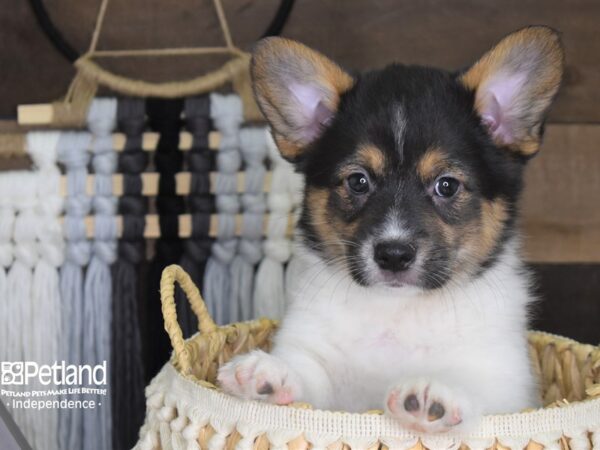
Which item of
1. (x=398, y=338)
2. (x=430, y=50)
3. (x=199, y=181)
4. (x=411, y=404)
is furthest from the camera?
(x=430, y=50)

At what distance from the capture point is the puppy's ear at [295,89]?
2219 millimetres

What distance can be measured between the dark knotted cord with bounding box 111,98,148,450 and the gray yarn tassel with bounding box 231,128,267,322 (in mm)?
342

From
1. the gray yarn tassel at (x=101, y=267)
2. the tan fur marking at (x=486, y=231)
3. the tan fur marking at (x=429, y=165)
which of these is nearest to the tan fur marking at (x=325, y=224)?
the tan fur marking at (x=429, y=165)

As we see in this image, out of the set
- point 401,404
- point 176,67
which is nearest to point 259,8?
point 176,67

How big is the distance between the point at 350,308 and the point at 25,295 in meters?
1.25

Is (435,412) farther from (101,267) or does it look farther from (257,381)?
(101,267)

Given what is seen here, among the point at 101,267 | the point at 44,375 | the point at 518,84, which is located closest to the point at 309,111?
the point at 518,84

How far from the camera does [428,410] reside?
5.44 feet

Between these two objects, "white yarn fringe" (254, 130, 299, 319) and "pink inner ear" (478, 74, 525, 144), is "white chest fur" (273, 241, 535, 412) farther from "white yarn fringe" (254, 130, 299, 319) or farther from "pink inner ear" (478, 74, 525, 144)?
"white yarn fringe" (254, 130, 299, 319)

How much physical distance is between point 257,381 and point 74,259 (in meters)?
1.29

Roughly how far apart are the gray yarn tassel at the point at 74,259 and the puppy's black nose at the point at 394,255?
129cm

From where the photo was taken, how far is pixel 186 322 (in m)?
2.98

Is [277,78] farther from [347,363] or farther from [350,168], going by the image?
[347,363]

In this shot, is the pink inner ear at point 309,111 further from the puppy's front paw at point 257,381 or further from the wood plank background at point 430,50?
the wood plank background at point 430,50
